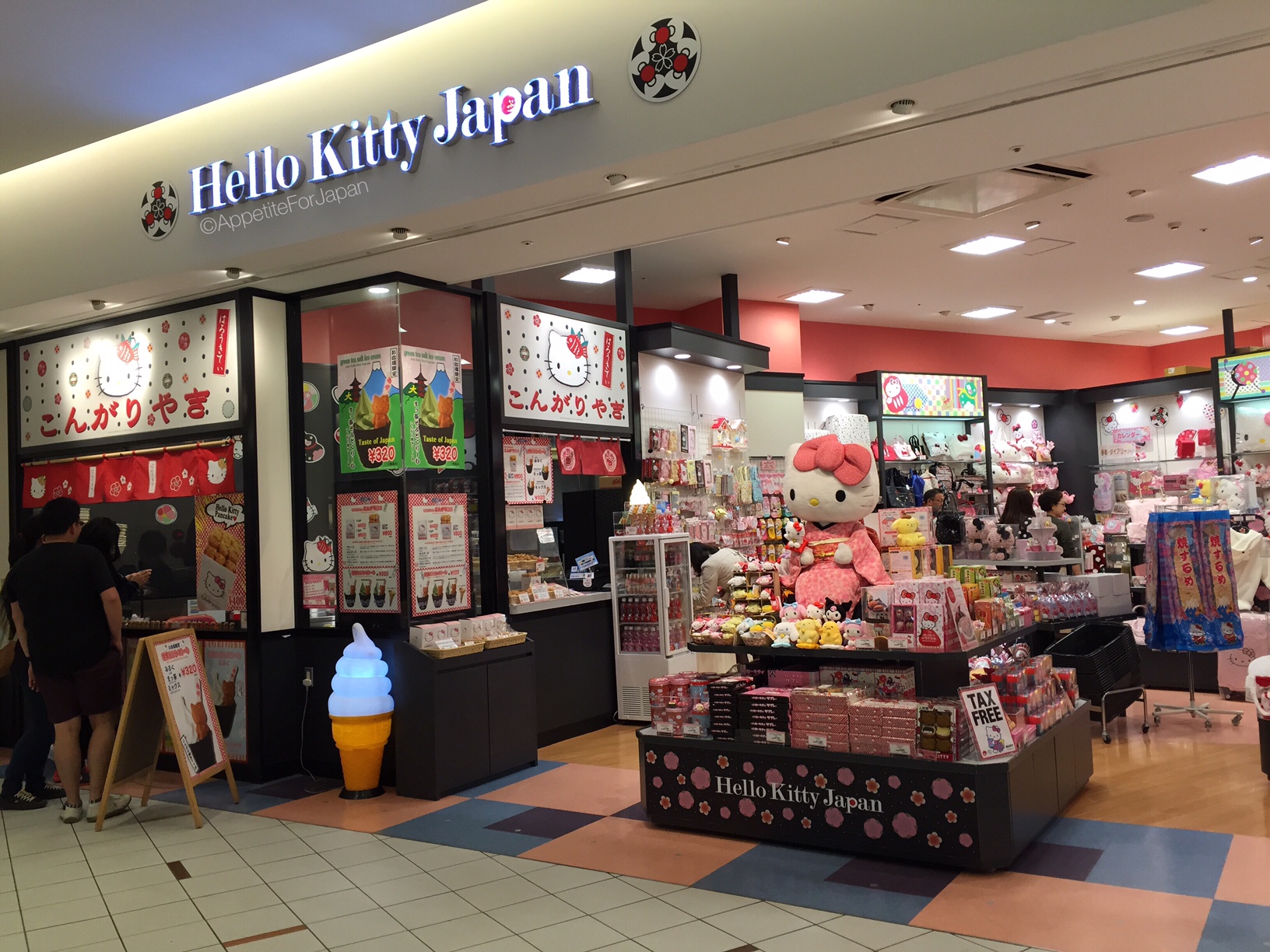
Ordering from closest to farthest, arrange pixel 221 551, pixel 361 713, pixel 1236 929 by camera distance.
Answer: pixel 1236 929
pixel 361 713
pixel 221 551

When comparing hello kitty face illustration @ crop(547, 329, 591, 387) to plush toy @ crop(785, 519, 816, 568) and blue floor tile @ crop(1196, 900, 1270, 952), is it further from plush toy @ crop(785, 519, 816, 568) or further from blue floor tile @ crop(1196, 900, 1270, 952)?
blue floor tile @ crop(1196, 900, 1270, 952)

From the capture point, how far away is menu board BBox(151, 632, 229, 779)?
5.33 m

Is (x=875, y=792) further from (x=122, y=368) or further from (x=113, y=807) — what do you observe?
(x=122, y=368)

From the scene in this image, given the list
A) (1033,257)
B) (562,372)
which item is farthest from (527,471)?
(1033,257)

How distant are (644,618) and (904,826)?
139 inches

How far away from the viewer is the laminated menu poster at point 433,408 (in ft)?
19.6

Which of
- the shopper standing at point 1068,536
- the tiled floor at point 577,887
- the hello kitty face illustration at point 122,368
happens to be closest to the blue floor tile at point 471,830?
the tiled floor at point 577,887

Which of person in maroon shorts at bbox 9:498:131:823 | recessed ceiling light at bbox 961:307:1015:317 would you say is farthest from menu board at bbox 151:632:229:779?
recessed ceiling light at bbox 961:307:1015:317

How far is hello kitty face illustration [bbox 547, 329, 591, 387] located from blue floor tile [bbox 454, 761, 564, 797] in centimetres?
274

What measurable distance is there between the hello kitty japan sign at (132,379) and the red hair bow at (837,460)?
367 cm

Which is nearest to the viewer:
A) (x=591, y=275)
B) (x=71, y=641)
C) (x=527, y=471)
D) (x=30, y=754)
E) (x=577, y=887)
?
(x=577, y=887)

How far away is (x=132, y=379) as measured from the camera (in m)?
6.88

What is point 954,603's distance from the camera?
4305 mm

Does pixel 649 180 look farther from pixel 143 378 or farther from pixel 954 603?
pixel 143 378
